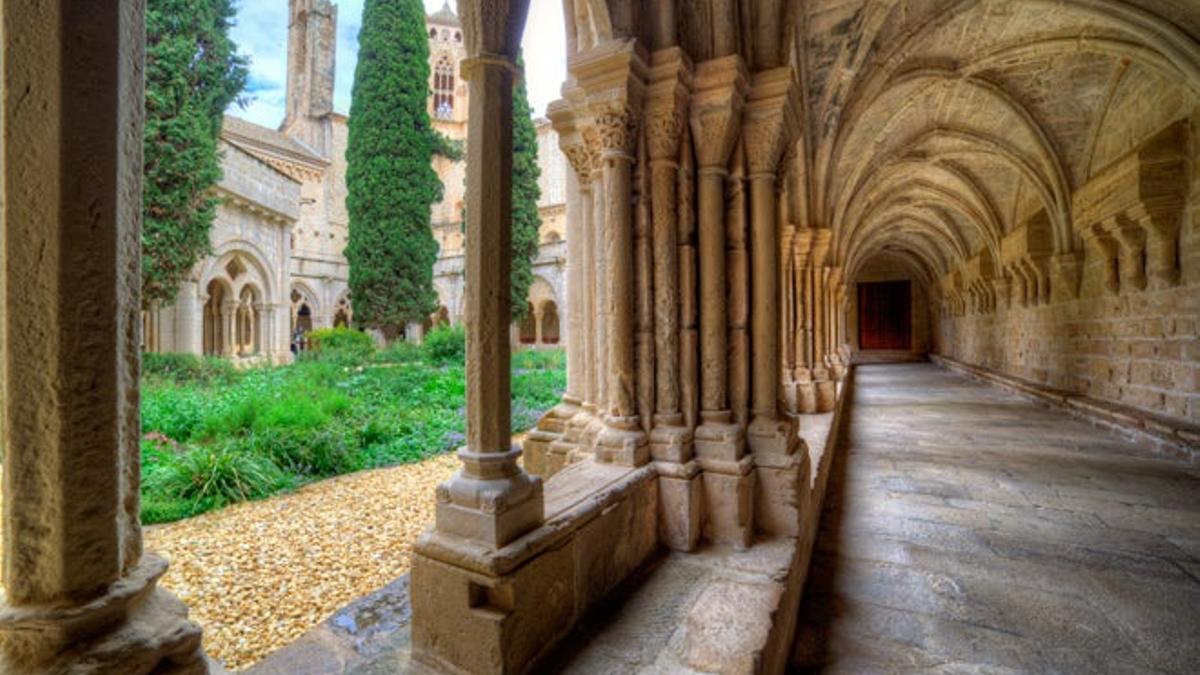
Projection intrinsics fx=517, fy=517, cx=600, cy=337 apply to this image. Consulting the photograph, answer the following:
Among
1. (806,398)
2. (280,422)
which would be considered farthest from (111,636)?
(806,398)

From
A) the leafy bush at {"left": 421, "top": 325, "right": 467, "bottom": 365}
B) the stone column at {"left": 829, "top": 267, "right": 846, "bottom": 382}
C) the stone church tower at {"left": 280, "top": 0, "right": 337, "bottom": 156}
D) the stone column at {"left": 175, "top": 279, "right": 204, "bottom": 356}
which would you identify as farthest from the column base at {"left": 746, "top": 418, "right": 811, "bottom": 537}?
the stone church tower at {"left": 280, "top": 0, "right": 337, "bottom": 156}

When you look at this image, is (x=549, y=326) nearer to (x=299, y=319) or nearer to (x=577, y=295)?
(x=299, y=319)

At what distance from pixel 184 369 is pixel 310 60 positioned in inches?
912

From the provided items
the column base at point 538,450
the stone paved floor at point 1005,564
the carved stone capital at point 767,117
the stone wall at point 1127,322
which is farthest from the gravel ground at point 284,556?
the stone wall at point 1127,322

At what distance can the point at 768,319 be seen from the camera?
8.43 feet

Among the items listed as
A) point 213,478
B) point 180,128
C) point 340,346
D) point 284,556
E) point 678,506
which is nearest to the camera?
point 678,506

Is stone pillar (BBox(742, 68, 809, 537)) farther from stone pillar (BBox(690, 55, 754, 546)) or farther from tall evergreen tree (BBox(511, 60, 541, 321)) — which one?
tall evergreen tree (BBox(511, 60, 541, 321))

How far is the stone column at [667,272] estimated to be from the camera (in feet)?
7.42

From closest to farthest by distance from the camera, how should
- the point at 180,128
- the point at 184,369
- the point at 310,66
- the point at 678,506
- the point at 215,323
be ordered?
the point at 678,506
the point at 180,128
the point at 184,369
the point at 215,323
the point at 310,66

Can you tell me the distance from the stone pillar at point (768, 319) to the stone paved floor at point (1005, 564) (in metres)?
0.48

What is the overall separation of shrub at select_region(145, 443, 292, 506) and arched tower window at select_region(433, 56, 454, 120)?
34.6m

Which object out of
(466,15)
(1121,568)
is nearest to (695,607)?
(466,15)

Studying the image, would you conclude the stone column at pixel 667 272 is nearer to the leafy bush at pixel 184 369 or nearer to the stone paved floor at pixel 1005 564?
the stone paved floor at pixel 1005 564

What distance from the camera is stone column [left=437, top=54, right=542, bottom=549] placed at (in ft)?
4.87
